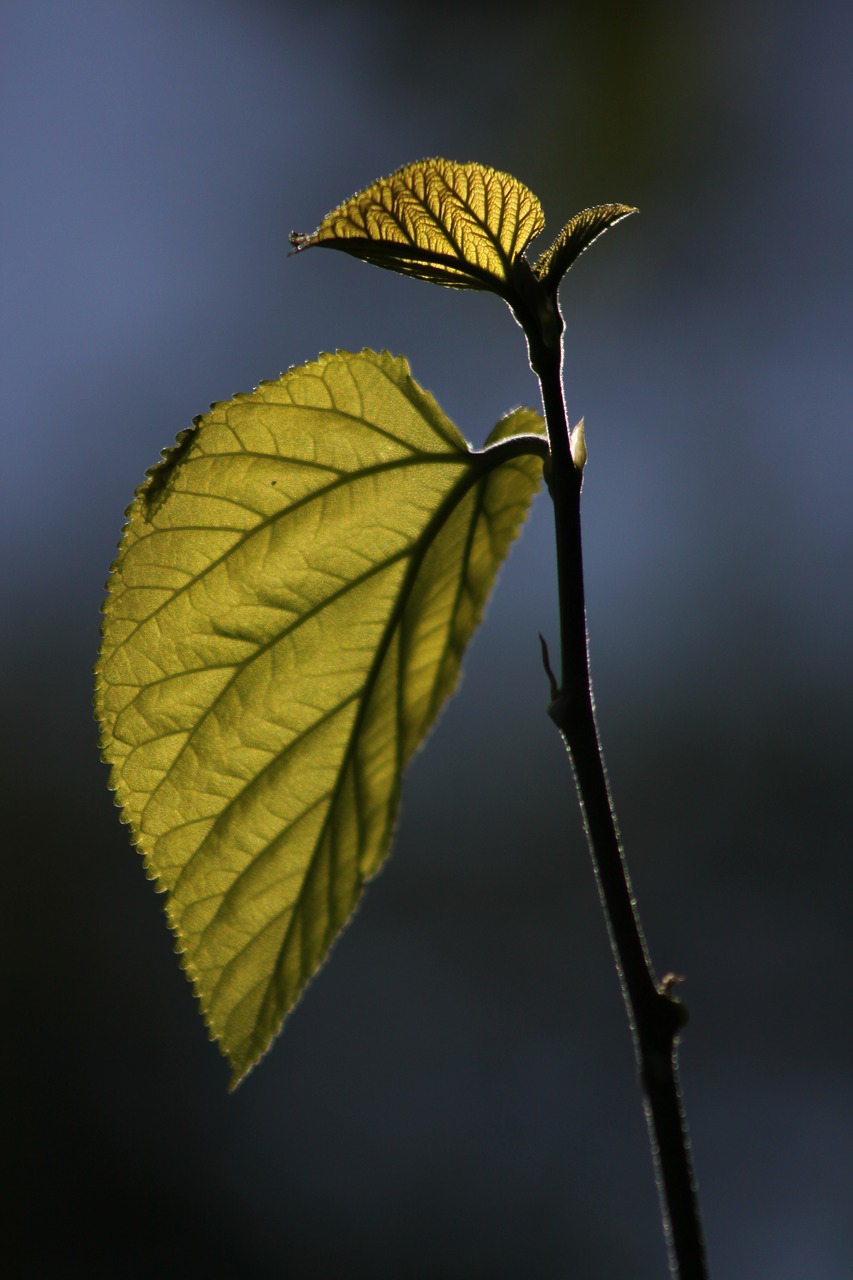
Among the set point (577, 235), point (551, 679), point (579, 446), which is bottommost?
point (551, 679)

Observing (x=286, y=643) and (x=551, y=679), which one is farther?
(x=286, y=643)

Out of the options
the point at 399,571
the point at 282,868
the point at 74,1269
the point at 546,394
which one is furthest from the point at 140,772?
Answer: the point at 74,1269

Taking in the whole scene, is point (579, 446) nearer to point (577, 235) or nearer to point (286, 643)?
point (577, 235)

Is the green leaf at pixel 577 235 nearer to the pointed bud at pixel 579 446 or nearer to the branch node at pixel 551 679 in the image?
the pointed bud at pixel 579 446

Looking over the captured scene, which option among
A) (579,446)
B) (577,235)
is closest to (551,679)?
(579,446)

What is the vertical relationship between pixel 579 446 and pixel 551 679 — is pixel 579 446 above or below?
above

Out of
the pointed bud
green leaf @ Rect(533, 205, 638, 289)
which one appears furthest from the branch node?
green leaf @ Rect(533, 205, 638, 289)

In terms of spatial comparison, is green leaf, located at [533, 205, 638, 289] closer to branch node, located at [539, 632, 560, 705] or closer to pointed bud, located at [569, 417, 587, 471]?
pointed bud, located at [569, 417, 587, 471]
